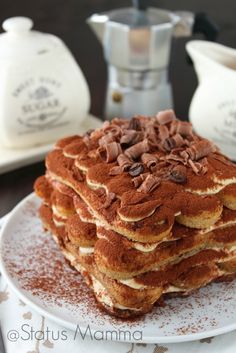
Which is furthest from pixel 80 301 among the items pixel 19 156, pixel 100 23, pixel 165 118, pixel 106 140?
pixel 100 23

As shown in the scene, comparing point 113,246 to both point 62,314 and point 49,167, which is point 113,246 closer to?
point 62,314

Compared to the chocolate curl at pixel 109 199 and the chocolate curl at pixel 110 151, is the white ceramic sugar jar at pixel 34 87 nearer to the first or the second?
the chocolate curl at pixel 110 151

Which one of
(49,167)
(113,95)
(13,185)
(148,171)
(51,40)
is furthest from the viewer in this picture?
(113,95)

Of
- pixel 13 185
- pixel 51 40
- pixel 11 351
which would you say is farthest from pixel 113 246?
pixel 51 40

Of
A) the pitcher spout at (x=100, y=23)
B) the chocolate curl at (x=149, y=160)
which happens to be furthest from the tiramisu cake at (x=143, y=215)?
the pitcher spout at (x=100, y=23)

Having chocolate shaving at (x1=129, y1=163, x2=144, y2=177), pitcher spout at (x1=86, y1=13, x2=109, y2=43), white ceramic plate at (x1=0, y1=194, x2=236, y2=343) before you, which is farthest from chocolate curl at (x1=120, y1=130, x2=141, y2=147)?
pitcher spout at (x1=86, y1=13, x2=109, y2=43)

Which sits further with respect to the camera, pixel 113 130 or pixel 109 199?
pixel 113 130

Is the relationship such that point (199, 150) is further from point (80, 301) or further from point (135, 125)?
point (80, 301)
